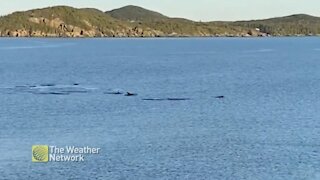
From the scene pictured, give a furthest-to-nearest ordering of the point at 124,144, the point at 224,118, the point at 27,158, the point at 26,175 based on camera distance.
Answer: the point at 224,118 < the point at 124,144 < the point at 27,158 < the point at 26,175

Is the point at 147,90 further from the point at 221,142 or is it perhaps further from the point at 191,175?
the point at 191,175

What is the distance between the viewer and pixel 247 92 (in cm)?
9531

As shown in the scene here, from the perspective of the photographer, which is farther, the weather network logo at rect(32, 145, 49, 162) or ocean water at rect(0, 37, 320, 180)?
the weather network logo at rect(32, 145, 49, 162)

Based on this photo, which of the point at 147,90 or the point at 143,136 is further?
the point at 147,90

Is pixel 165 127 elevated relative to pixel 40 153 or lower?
lower

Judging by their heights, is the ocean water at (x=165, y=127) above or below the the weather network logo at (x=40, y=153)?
below

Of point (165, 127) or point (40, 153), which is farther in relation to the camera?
point (165, 127)

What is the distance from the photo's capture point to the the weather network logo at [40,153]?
5007 cm

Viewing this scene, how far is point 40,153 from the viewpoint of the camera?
51.9 meters

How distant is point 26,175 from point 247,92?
54236 mm

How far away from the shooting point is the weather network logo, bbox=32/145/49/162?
50069mm

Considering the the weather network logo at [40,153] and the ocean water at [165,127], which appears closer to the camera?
the ocean water at [165,127]

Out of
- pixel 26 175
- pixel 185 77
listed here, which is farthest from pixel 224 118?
pixel 185 77

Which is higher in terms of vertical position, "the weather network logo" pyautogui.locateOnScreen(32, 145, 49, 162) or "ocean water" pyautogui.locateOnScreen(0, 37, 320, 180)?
"the weather network logo" pyautogui.locateOnScreen(32, 145, 49, 162)
